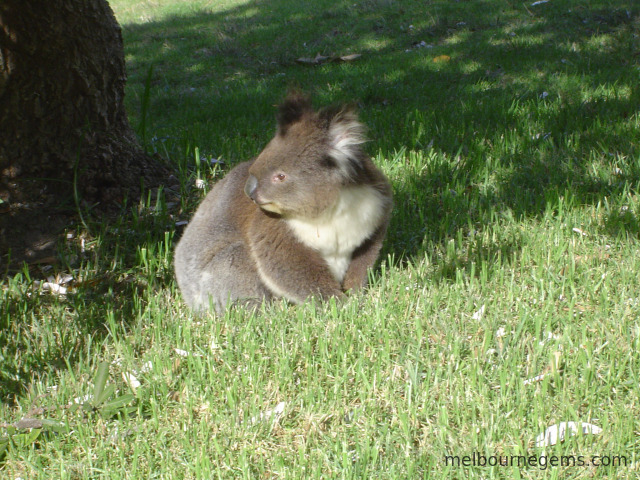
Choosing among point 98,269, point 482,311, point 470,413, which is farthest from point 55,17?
point 470,413

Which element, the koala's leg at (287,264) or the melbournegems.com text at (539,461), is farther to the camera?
the koala's leg at (287,264)

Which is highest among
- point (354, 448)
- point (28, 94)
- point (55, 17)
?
point (55, 17)

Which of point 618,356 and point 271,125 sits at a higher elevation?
point 271,125

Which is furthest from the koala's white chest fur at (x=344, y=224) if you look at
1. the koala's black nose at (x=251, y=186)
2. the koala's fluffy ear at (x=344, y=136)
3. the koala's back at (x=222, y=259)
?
the koala's back at (x=222, y=259)

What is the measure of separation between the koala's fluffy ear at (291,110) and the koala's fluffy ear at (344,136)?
0.18 metres

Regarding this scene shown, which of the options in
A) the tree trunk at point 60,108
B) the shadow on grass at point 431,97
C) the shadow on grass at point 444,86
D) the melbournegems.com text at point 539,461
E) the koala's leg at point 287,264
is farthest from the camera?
the shadow on grass at point 444,86

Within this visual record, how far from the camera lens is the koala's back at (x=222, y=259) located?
3.42 m

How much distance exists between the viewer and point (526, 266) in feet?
11.6

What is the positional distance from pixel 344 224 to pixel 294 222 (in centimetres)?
26

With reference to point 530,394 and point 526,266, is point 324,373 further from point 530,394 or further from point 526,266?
point 526,266

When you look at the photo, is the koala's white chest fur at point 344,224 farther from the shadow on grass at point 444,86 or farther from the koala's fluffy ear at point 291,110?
the shadow on grass at point 444,86

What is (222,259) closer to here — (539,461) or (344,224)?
(344,224)

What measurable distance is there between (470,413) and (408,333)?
653mm

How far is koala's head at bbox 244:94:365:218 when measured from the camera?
303 centimetres
